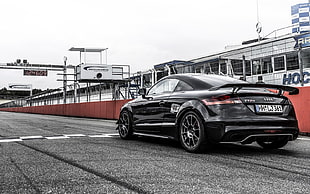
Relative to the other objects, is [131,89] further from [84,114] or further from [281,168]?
[281,168]

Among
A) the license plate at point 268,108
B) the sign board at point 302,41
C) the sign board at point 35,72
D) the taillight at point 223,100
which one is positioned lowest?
the license plate at point 268,108

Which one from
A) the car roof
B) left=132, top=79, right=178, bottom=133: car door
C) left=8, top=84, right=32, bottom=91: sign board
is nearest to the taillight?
the car roof

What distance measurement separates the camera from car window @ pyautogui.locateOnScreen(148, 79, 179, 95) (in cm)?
588

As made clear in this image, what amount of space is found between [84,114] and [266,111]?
1771 cm

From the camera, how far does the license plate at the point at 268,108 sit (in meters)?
4.76

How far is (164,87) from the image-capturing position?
6152mm

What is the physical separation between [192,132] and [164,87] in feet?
4.60

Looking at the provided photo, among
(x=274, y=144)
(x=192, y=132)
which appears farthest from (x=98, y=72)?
(x=192, y=132)

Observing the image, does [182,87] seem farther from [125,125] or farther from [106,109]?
[106,109]

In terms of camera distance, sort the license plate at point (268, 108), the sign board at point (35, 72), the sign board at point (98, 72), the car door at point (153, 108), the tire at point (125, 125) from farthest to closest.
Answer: the sign board at point (35, 72), the sign board at point (98, 72), the tire at point (125, 125), the car door at point (153, 108), the license plate at point (268, 108)

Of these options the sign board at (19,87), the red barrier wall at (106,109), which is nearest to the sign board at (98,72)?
the red barrier wall at (106,109)

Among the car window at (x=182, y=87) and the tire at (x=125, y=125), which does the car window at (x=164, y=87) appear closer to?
the car window at (x=182, y=87)

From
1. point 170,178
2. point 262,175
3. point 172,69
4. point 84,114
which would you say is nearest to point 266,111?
point 262,175

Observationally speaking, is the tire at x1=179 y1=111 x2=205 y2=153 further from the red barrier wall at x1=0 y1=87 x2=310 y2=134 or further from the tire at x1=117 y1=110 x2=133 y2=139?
the red barrier wall at x1=0 y1=87 x2=310 y2=134
